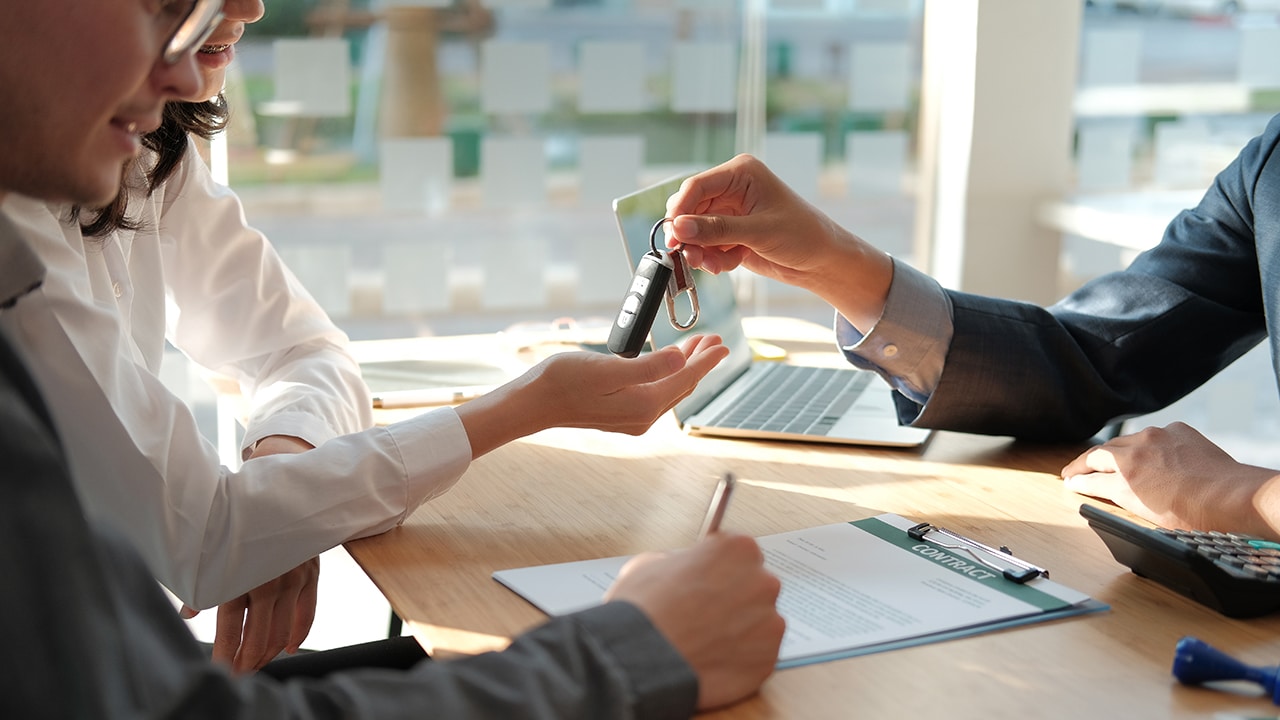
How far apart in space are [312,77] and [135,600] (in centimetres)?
200

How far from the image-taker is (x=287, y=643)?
1.17m

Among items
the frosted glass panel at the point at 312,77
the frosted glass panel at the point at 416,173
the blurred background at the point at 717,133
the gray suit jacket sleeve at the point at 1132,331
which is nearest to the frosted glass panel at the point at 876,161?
the blurred background at the point at 717,133

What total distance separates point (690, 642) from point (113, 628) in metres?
0.33

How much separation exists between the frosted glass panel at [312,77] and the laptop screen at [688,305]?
1.21 m

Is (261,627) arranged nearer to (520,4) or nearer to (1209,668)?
(1209,668)

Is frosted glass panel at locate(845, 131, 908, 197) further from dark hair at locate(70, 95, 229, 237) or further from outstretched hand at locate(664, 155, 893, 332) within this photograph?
dark hair at locate(70, 95, 229, 237)

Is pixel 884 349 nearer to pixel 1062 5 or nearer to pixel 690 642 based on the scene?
pixel 690 642

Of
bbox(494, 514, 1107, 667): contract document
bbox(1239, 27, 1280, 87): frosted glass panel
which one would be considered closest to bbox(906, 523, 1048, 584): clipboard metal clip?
bbox(494, 514, 1107, 667): contract document

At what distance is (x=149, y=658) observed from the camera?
0.63 metres

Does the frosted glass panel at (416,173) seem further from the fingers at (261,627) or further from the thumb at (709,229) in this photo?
the fingers at (261,627)

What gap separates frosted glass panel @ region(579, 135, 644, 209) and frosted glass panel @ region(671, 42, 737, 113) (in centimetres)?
15

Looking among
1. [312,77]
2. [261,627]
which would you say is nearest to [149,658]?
[261,627]

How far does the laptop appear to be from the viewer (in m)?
1.34

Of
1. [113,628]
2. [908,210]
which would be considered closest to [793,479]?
[113,628]
